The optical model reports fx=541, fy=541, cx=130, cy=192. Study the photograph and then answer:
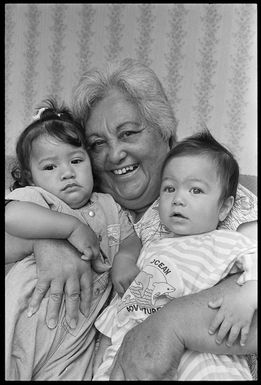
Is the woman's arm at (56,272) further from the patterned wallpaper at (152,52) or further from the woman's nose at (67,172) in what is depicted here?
the patterned wallpaper at (152,52)

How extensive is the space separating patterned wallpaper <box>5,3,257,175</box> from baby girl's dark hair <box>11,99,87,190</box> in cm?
22

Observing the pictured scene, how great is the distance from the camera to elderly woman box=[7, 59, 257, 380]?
1216 millimetres

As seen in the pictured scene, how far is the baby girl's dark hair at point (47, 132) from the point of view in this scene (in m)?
1.50

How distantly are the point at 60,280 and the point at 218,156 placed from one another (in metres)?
0.52

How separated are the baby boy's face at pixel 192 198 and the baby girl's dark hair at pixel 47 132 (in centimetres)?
31

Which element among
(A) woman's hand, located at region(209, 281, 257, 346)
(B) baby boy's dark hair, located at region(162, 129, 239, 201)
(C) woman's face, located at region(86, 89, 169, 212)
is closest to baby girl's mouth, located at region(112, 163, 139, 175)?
(C) woman's face, located at region(86, 89, 169, 212)

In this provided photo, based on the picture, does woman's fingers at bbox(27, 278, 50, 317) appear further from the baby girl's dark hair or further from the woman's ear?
the woman's ear

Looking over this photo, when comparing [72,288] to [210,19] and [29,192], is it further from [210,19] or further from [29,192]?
[210,19]

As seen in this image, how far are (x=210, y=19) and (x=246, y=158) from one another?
588 mm

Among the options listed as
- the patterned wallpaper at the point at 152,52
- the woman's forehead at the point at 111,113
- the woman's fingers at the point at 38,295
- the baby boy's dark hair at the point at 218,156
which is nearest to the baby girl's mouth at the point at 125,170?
the woman's forehead at the point at 111,113

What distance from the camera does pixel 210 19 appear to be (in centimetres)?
174

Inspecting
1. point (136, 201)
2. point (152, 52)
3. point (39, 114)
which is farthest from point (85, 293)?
point (152, 52)

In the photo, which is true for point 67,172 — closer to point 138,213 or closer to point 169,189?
point 169,189
